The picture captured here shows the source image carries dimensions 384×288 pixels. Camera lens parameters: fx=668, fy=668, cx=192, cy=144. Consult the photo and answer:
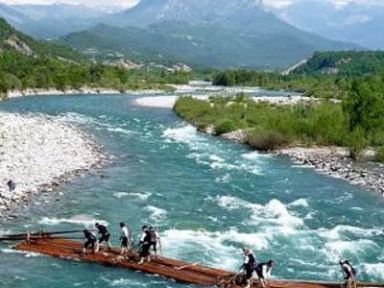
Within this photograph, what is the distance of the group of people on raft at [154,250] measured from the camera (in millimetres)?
28250

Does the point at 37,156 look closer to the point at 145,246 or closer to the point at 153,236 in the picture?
the point at 153,236

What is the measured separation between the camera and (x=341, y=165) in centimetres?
5747

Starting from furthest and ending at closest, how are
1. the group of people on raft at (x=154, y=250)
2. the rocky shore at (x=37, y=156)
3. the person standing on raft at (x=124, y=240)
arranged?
Answer: the rocky shore at (x=37, y=156), the person standing on raft at (x=124, y=240), the group of people on raft at (x=154, y=250)

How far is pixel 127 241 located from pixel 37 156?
78.7 ft

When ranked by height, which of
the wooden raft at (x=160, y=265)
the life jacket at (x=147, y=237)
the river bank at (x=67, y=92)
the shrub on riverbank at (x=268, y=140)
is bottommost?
A: the wooden raft at (x=160, y=265)

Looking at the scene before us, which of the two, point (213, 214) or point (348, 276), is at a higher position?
point (213, 214)

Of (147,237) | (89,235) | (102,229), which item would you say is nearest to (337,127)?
(102,229)

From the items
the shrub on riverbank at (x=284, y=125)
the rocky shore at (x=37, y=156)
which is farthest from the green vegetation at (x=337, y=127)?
the rocky shore at (x=37, y=156)

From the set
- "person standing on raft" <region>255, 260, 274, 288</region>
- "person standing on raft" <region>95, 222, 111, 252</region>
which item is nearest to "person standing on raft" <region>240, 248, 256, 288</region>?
"person standing on raft" <region>255, 260, 274, 288</region>

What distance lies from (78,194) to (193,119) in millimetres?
47789

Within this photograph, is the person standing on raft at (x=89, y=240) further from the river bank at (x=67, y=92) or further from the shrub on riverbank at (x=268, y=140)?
the river bank at (x=67, y=92)

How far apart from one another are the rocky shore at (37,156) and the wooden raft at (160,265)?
582 cm

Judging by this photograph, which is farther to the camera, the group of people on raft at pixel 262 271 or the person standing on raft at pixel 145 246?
the person standing on raft at pixel 145 246

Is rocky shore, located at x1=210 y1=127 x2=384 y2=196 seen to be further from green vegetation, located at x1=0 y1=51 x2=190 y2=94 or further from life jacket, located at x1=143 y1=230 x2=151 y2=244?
green vegetation, located at x1=0 y1=51 x2=190 y2=94
